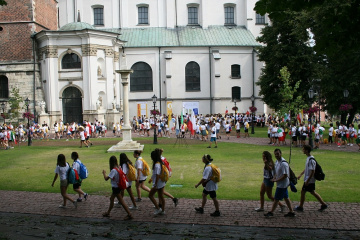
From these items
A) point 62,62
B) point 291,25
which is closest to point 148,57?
point 62,62

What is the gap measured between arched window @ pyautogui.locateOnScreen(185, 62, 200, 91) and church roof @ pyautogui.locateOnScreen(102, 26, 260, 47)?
8.95 feet

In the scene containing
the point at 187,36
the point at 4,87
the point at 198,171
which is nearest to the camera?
the point at 198,171

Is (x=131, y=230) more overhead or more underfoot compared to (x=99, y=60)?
more underfoot

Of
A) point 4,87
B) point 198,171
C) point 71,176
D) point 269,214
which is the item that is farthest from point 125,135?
point 4,87

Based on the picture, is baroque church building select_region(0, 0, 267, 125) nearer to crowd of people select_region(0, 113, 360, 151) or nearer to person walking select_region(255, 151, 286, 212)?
crowd of people select_region(0, 113, 360, 151)

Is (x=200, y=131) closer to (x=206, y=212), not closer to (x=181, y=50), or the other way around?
(x=181, y=50)

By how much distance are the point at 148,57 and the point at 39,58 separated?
13.8m

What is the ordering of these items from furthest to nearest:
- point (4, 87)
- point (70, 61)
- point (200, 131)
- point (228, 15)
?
point (228, 15) < point (4, 87) < point (70, 61) < point (200, 131)

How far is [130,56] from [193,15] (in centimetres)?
1122

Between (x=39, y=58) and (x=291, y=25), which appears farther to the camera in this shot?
(x=39, y=58)

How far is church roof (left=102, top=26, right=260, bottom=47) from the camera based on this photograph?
50.8 metres

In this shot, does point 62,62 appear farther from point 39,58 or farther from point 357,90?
point 357,90

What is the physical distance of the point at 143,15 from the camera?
53.7 m

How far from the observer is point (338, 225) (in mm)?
9312
